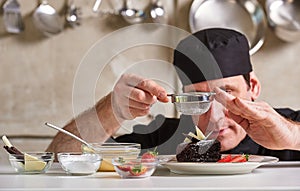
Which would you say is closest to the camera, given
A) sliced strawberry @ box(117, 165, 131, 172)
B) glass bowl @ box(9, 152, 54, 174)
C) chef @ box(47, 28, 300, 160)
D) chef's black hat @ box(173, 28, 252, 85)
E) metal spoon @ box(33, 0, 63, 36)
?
sliced strawberry @ box(117, 165, 131, 172)

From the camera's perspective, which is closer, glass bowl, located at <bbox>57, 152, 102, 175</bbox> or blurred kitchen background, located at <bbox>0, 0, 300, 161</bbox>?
glass bowl, located at <bbox>57, 152, 102, 175</bbox>

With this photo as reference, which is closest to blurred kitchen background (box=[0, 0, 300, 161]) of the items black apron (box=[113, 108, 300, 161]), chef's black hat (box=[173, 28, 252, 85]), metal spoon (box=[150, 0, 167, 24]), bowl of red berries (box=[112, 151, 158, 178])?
metal spoon (box=[150, 0, 167, 24])

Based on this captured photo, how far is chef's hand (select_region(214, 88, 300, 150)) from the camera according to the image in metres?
1.19

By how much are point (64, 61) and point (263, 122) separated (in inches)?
45.2

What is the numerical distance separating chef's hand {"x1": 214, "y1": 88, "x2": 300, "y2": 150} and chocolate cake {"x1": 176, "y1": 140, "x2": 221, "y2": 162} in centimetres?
9

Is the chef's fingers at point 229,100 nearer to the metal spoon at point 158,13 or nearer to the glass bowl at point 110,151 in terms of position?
the glass bowl at point 110,151

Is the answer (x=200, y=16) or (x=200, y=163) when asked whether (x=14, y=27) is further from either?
(x=200, y=163)

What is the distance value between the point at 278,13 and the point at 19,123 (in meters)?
1.05

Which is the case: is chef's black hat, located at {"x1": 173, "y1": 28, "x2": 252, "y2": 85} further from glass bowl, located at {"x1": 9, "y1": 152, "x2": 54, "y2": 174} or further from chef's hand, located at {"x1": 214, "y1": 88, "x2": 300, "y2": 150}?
glass bowl, located at {"x1": 9, "y1": 152, "x2": 54, "y2": 174}

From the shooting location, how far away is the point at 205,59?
5.38 ft

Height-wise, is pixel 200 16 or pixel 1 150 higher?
pixel 200 16

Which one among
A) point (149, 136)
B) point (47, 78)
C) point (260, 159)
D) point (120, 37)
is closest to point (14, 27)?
point (47, 78)

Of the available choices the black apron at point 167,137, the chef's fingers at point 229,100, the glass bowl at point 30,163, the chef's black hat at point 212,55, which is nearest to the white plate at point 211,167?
the chef's fingers at point 229,100

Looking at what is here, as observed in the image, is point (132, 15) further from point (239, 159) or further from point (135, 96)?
point (239, 159)
